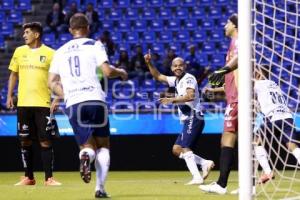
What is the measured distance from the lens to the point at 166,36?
813 inches

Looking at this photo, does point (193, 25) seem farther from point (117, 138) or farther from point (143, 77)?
point (117, 138)

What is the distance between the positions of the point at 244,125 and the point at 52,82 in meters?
2.80

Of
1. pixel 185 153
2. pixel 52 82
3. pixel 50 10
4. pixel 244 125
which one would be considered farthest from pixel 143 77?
pixel 244 125

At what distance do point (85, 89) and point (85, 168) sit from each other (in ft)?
2.71

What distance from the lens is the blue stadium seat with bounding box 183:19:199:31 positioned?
67.9 feet

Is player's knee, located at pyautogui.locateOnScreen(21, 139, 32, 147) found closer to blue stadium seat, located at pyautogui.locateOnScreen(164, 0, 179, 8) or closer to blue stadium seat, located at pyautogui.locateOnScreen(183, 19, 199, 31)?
blue stadium seat, located at pyautogui.locateOnScreen(183, 19, 199, 31)

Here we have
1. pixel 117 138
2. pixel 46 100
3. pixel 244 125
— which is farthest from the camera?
pixel 117 138

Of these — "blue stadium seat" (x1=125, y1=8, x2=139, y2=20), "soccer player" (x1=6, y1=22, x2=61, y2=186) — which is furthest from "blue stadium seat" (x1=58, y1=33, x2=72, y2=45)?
"soccer player" (x1=6, y1=22, x2=61, y2=186)

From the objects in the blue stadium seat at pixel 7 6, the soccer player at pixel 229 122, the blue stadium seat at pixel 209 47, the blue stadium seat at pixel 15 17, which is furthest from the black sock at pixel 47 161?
the blue stadium seat at pixel 7 6

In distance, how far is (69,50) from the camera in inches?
316

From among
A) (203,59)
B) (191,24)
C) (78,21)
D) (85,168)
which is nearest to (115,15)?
(191,24)

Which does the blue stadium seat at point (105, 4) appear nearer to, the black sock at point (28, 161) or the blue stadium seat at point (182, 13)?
the blue stadium seat at point (182, 13)

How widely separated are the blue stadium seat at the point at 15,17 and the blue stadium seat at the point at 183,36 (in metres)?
4.48

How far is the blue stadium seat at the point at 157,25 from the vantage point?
2089 cm
